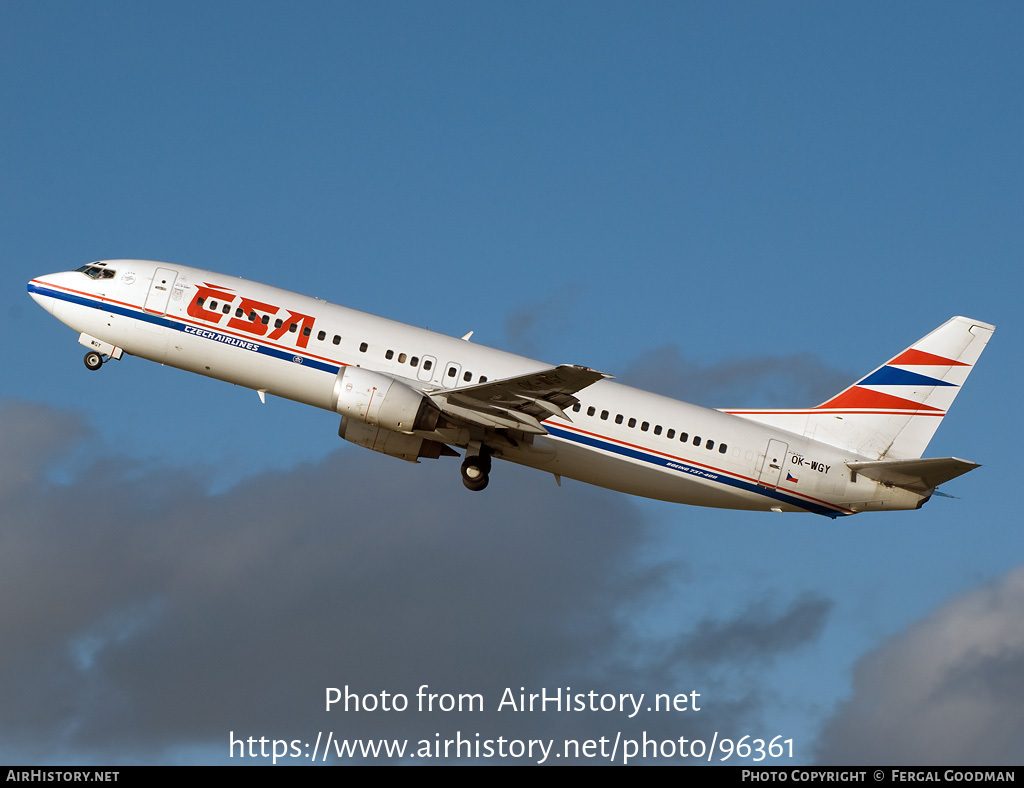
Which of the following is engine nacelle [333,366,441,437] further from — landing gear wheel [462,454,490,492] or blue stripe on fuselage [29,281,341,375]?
landing gear wheel [462,454,490,492]

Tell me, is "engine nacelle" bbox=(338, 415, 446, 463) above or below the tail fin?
below

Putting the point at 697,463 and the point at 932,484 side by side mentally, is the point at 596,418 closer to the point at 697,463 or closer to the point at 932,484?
the point at 697,463

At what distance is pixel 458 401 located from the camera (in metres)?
39.5

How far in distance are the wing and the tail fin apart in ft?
26.6

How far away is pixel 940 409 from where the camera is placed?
148ft

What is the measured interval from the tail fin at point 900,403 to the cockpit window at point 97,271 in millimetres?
21909

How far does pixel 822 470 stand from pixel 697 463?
455 cm

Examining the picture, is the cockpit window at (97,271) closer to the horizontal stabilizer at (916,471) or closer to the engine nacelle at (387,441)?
the engine nacelle at (387,441)

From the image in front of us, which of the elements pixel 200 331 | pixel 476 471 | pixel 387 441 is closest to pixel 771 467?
pixel 476 471

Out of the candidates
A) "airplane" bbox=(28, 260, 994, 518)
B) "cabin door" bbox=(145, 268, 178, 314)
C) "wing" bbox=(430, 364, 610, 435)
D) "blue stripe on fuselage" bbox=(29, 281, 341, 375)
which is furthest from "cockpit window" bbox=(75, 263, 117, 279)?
"wing" bbox=(430, 364, 610, 435)

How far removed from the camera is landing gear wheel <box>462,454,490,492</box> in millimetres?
41344

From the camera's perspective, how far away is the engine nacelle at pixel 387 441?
137 feet

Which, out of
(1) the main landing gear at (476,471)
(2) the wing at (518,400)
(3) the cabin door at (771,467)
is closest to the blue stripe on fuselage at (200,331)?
(2) the wing at (518,400)
